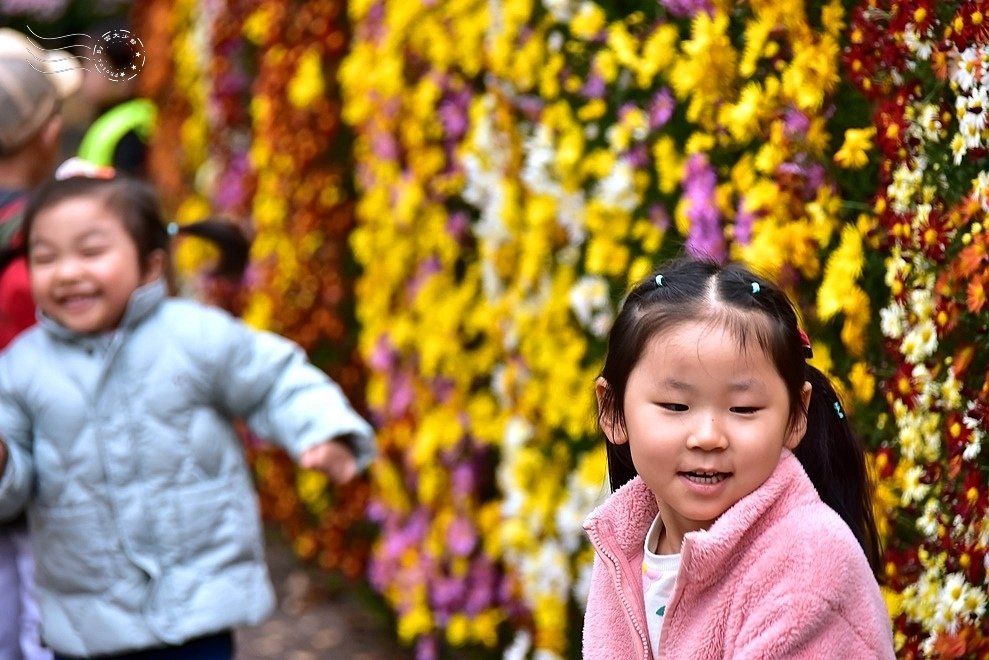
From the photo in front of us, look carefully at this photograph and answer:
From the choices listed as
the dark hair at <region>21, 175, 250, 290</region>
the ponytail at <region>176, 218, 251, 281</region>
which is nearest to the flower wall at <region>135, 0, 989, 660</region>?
the ponytail at <region>176, 218, 251, 281</region>

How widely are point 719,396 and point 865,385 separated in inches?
28.7

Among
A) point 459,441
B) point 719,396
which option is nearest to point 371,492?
point 459,441

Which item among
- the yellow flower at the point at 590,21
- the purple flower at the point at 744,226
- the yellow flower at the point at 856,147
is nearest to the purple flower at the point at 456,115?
the yellow flower at the point at 590,21

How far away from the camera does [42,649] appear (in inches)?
138

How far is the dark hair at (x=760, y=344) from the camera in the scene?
205 cm

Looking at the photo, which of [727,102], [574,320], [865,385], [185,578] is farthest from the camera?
[574,320]

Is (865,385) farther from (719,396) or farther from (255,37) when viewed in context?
(255,37)

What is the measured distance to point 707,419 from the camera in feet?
6.55

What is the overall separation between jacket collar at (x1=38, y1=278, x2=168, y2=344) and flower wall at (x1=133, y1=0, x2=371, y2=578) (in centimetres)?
232

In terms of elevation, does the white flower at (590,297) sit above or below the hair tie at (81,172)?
below

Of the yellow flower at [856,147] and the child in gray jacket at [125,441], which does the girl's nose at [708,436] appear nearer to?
the yellow flower at [856,147]

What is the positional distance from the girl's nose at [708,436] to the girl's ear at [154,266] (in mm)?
1830

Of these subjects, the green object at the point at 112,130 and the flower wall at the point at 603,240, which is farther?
the green object at the point at 112,130

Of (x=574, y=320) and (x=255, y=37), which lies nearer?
(x=574, y=320)
